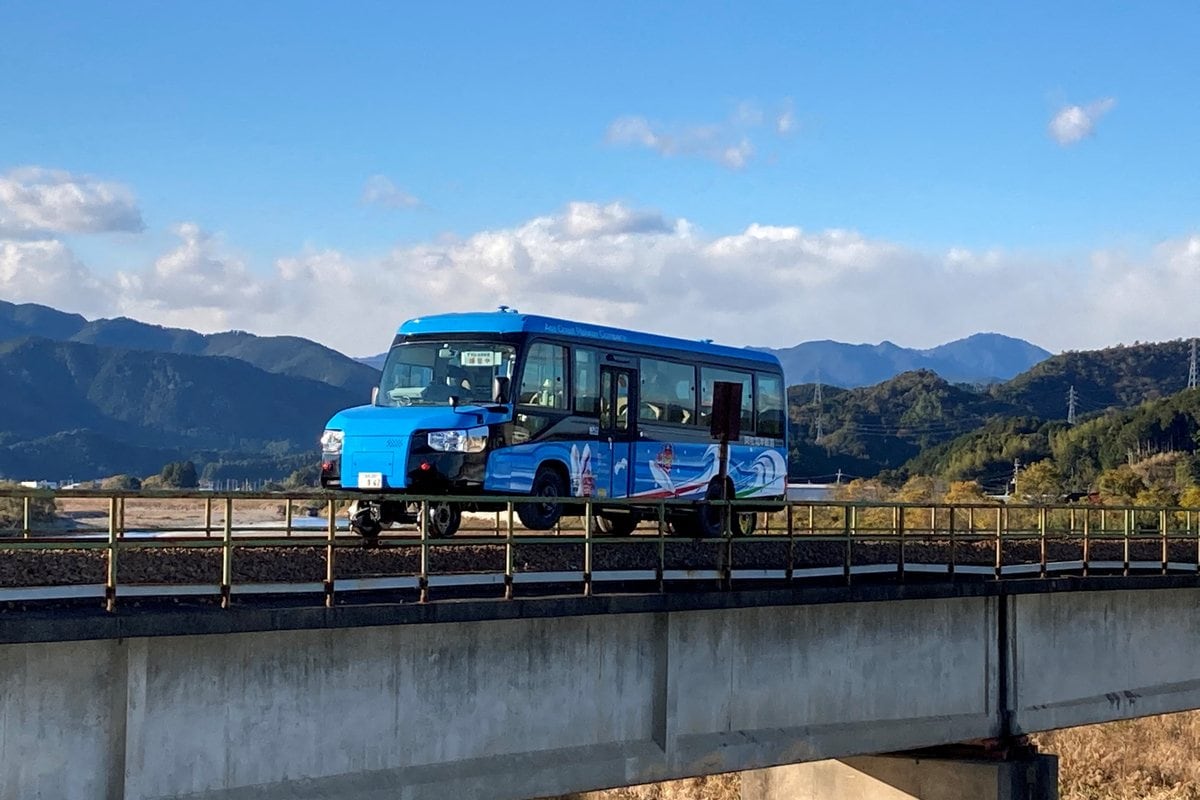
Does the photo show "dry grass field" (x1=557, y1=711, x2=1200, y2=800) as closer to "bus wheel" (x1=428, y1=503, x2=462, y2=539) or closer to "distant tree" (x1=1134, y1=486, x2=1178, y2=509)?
"bus wheel" (x1=428, y1=503, x2=462, y2=539)

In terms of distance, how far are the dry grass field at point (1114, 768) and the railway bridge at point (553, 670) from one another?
793 cm

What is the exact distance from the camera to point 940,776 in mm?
21719

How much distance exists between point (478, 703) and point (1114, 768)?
23166 mm

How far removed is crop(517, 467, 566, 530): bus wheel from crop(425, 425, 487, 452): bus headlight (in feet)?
3.24

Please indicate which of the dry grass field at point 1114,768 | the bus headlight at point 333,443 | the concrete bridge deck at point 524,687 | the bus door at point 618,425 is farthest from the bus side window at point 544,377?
the dry grass field at point 1114,768

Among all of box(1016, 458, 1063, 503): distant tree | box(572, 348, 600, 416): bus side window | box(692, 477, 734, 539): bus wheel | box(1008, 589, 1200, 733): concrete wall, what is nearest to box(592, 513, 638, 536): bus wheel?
box(692, 477, 734, 539): bus wheel

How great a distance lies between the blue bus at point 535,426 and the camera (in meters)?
20.1

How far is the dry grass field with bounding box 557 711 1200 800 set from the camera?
3209cm

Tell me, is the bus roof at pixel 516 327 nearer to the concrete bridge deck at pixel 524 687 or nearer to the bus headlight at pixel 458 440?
the bus headlight at pixel 458 440

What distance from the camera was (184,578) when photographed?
1459 centimetres

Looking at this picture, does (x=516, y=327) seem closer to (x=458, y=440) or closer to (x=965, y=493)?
(x=458, y=440)

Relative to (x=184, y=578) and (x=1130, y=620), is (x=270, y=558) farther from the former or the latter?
(x=1130, y=620)

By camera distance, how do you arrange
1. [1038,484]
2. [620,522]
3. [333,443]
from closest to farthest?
[333,443] → [620,522] → [1038,484]

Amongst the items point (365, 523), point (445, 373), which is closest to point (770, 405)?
point (445, 373)
